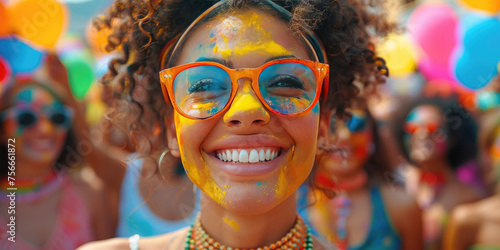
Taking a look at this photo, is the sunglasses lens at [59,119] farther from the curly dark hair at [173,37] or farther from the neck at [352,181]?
the neck at [352,181]

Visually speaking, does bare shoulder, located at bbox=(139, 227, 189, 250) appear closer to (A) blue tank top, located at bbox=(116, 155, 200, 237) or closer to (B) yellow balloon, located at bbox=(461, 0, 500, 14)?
(A) blue tank top, located at bbox=(116, 155, 200, 237)

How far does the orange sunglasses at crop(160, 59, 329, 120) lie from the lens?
62.9 inches

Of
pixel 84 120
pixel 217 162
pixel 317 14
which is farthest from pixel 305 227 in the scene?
pixel 84 120

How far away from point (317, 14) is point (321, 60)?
0.18 meters

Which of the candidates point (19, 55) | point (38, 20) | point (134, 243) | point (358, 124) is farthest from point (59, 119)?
point (358, 124)

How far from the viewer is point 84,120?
4383mm

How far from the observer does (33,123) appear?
12.1 ft

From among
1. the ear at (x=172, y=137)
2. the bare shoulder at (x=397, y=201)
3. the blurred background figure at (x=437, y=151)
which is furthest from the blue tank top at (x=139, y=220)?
the blurred background figure at (x=437, y=151)

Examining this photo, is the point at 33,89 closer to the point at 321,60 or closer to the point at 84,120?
the point at 84,120

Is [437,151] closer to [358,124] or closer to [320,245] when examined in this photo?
[358,124]

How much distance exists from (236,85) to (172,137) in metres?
0.45

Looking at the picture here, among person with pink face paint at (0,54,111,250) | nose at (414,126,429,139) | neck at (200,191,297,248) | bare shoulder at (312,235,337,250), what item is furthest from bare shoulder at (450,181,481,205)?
neck at (200,191,297,248)

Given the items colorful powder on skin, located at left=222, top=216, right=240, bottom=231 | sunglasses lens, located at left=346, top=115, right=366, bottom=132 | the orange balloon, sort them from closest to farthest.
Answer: colorful powder on skin, located at left=222, top=216, right=240, bottom=231
the orange balloon
sunglasses lens, located at left=346, top=115, right=366, bottom=132

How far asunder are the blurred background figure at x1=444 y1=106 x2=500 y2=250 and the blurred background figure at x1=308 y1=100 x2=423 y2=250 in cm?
32
